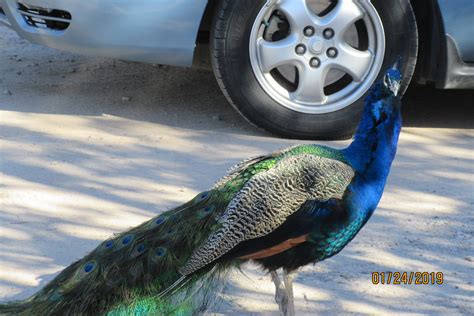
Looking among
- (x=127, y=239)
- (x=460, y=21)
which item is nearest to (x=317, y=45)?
(x=460, y=21)

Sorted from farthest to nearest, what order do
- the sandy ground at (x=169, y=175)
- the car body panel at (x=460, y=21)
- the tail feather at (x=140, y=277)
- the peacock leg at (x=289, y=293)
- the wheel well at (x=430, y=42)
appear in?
the wheel well at (x=430, y=42) < the car body panel at (x=460, y=21) < the sandy ground at (x=169, y=175) < the peacock leg at (x=289, y=293) < the tail feather at (x=140, y=277)

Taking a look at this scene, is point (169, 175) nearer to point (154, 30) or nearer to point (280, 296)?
point (154, 30)

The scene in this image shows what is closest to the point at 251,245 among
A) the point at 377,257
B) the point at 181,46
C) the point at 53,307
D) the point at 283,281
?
the point at 283,281

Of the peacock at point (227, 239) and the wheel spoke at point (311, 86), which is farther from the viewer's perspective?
the wheel spoke at point (311, 86)

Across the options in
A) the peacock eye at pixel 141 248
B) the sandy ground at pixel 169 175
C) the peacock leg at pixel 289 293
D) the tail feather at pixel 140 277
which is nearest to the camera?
the tail feather at pixel 140 277

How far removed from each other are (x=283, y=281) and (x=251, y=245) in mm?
502

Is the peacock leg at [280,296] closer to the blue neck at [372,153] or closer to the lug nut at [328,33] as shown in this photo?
the blue neck at [372,153]

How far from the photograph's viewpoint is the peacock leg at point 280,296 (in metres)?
4.29

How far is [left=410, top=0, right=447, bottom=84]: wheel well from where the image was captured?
6203mm

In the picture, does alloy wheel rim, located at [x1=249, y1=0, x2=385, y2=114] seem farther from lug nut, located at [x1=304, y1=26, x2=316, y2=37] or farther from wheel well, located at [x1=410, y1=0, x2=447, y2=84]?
wheel well, located at [x1=410, y1=0, x2=447, y2=84]

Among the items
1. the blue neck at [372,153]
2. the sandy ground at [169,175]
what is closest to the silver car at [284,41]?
the sandy ground at [169,175]

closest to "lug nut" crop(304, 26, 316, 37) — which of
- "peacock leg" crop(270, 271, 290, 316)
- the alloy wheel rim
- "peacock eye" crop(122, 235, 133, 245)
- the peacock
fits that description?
the alloy wheel rim

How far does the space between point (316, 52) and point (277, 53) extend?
0.24m

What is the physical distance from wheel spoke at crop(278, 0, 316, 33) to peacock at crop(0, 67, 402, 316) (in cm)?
214
